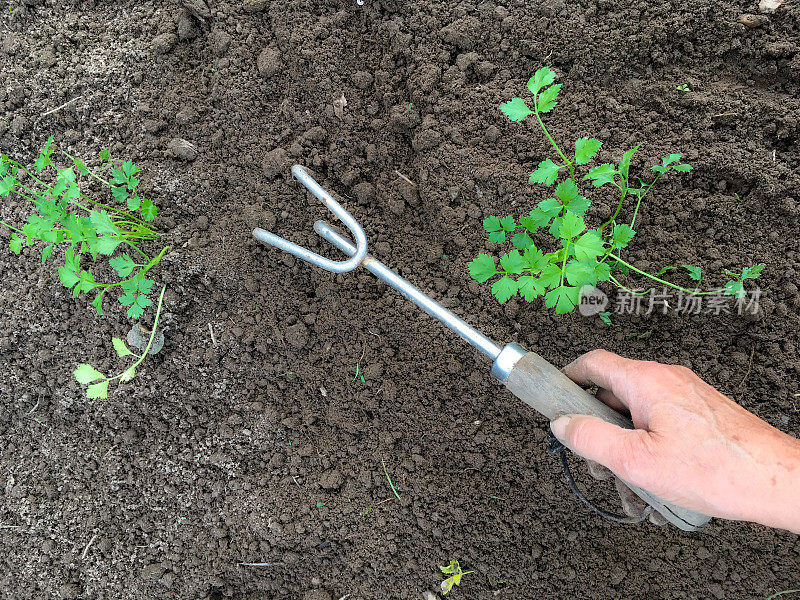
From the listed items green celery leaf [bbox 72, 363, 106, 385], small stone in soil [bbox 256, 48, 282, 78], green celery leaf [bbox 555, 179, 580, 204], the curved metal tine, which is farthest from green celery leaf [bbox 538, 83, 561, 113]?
green celery leaf [bbox 72, 363, 106, 385]

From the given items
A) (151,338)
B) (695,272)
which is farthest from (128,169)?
(695,272)

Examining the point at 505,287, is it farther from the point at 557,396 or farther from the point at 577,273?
the point at 557,396

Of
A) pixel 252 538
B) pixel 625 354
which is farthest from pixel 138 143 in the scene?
pixel 625 354

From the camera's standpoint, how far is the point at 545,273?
5.72 ft

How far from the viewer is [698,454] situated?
4.94 ft

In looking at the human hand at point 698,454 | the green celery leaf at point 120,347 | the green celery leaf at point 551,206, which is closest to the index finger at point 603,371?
the human hand at point 698,454

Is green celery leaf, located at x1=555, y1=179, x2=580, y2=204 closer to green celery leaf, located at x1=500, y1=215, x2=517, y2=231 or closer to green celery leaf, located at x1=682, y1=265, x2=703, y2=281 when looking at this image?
green celery leaf, located at x1=500, y1=215, x2=517, y2=231

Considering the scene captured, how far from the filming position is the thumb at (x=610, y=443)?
1.49 meters

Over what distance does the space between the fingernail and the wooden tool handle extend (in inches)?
0.8

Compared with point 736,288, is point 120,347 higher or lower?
lower

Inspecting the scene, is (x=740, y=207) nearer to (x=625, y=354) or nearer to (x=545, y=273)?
(x=625, y=354)

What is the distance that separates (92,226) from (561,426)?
173 centimetres

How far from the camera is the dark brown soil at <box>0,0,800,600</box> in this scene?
2.10 metres

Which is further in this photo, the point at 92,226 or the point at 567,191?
the point at 92,226
